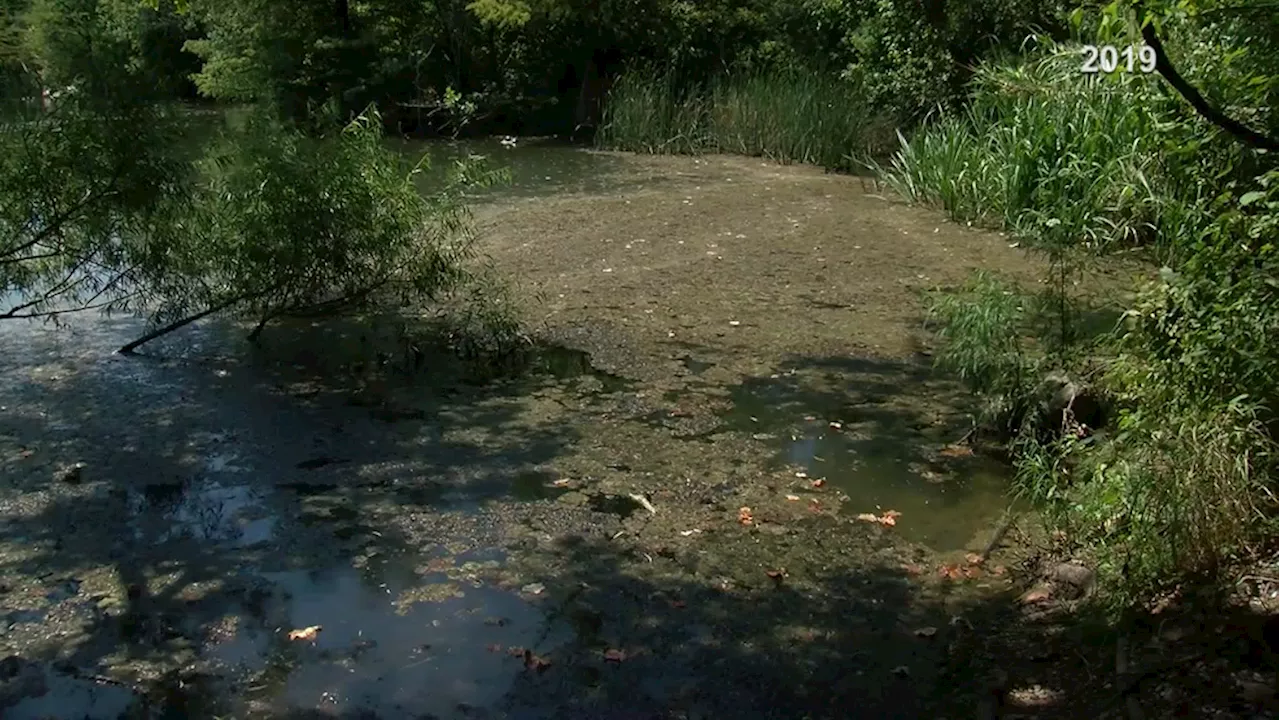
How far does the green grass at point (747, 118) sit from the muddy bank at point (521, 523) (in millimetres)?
5954

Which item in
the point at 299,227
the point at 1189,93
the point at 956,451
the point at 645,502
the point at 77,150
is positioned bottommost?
the point at 956,451

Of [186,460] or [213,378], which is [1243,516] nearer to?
[186,460]

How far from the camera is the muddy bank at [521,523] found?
11.1ft

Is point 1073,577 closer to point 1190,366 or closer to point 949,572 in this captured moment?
point 949,572

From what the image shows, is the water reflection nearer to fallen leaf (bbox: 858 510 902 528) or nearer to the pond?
the pond

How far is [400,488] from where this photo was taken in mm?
4723

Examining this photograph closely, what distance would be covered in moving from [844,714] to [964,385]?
9.77ft

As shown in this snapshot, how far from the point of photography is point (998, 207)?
9281 mm

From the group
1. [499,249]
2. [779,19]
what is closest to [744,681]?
[499,249]

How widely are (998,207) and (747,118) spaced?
16.7 ft

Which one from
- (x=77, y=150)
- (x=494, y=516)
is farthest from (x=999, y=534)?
(x=77, y=150)

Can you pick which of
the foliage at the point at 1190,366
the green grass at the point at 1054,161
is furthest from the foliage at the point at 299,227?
the green grass at the point at 1054,161

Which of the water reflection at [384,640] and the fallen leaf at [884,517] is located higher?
the water reflection at [384,640]

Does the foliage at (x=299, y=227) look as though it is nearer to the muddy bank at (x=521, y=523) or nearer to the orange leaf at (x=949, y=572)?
the muddy bank at (x=521, y=523)
